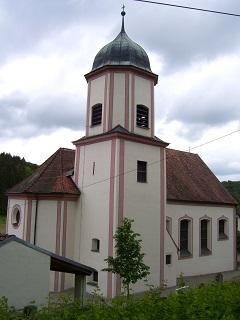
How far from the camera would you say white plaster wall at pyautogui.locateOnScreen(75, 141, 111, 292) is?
16.4 m

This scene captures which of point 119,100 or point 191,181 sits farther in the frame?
point 191,181

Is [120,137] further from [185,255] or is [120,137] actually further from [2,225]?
[2,225]

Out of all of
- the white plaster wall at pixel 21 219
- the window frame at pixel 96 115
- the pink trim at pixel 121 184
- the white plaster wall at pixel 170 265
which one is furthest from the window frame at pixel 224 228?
the white plaster wall at pixel 21 219

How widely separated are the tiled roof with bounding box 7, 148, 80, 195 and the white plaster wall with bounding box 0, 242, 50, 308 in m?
9.44

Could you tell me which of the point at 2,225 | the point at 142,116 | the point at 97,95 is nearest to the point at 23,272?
the point at 142,116

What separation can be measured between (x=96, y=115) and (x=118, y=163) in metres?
3.30

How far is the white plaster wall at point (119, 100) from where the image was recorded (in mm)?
17375

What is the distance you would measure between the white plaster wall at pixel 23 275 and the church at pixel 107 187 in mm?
8129

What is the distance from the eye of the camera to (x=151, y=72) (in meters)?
18.5

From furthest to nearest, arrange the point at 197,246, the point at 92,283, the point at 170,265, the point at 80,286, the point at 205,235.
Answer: the point at 205,235 < the point at 197,246 < the point at 170,265 < the point at 92,283 < the point at 80,286

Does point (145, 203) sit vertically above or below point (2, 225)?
above

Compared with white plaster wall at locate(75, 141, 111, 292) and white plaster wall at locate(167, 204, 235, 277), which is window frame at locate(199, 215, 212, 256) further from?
white plaster wall at locate(75, 141, 111, 292)

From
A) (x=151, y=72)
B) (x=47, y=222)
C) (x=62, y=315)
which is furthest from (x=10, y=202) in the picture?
(x=62, y=315)

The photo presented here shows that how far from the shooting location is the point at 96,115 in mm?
18172
